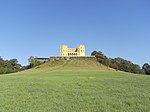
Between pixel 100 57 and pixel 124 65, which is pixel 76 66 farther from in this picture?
pixel 100 57

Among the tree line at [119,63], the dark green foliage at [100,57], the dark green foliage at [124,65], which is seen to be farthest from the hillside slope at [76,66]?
the dark green foliage at [124,65]

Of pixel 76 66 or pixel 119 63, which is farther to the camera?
pixel 119 63

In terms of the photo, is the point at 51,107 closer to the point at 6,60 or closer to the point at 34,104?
the point at 34,104

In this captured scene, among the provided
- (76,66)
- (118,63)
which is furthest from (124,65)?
(76,66)

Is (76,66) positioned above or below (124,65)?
below

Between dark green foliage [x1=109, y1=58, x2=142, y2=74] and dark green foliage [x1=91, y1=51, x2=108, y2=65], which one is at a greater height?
dark green foliage [x1=91, y1=51, x2=108, y2=65]

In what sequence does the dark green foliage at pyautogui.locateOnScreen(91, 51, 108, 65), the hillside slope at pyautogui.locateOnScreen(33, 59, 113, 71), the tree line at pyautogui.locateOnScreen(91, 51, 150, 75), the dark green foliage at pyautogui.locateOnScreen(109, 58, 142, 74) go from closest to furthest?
the hillside slope at pyautogui.locateOnScreen(33, 59, 113, 71) → the dark green foliage at pyautogui.locateOnScreen(109, 58, 142, 74) → the tree line at pyautogui.locateOnScreen(91, 51, 150, 75) → the dark green foliage at pyautogui.locateOnScreen(91, 51, 108, 65)

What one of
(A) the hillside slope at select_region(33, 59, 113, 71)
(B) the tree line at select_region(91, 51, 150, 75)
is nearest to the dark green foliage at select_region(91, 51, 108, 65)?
(B) the tree line at select_region(91, 51, 150, 75)

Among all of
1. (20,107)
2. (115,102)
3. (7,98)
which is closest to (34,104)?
(20,107)

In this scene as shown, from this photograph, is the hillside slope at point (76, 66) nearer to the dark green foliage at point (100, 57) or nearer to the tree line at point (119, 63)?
the dark green foliage at point (100, 57)

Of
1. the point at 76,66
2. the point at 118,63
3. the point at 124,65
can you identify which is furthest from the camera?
the point at 118,63

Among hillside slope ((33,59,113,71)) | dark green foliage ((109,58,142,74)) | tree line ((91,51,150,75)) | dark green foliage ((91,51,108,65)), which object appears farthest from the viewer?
dark green foliage ((91,51,108,65))

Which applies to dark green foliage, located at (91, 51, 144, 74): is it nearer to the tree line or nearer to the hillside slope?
the tree line

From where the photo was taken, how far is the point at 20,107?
14.5 m
